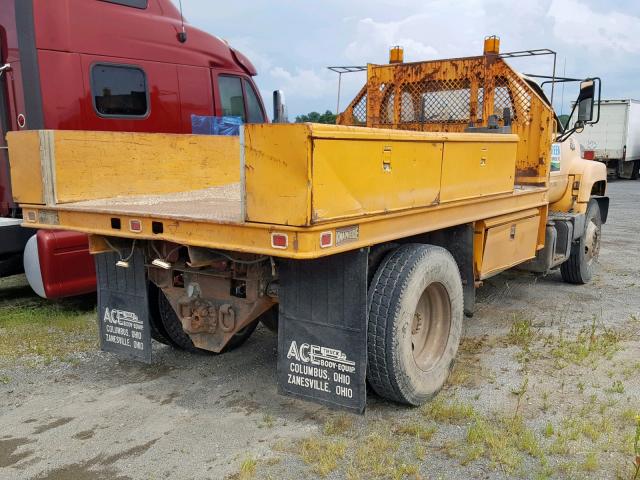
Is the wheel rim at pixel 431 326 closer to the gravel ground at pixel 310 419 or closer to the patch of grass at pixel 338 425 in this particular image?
the gravel ground at pixel 310 419

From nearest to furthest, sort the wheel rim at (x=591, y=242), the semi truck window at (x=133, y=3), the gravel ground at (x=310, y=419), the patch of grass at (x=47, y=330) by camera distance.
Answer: the gravel ground at (x=310, y=419)
the patch of grass at (x=47, y=330)
the semi truck window at (x=133, y=3)
the wheel rim at (x=591, y=242)

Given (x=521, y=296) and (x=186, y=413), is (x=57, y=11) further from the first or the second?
(x=521, y=296)

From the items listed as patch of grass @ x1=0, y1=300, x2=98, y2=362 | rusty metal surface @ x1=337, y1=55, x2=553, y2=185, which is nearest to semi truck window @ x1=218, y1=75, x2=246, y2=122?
rusty metal surface @ x1=337, y1=55, x2=553, y2=185

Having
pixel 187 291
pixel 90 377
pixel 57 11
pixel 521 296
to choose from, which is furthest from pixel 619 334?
pixel 57 11

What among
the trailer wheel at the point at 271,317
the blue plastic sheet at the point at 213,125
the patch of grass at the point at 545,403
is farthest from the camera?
the blue plastic sheet at the point at 213,125

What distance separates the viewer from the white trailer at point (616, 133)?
23.2m

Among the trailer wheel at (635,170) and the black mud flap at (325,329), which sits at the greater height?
the black mud flap at (325,329)

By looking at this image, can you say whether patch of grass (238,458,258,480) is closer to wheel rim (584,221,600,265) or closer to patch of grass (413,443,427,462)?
patch of grass (413,443,427,462)

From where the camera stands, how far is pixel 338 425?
3.54 meters

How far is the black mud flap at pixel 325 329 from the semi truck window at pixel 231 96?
4274mm

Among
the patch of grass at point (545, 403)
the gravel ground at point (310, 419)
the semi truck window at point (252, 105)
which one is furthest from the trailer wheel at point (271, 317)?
the semi truck window at point (252, 105)

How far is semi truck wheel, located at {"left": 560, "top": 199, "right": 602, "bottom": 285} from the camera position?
273 inches

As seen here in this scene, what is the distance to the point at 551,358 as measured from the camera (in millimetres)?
4629

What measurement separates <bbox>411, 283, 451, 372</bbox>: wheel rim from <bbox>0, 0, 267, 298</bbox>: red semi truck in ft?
9.96
